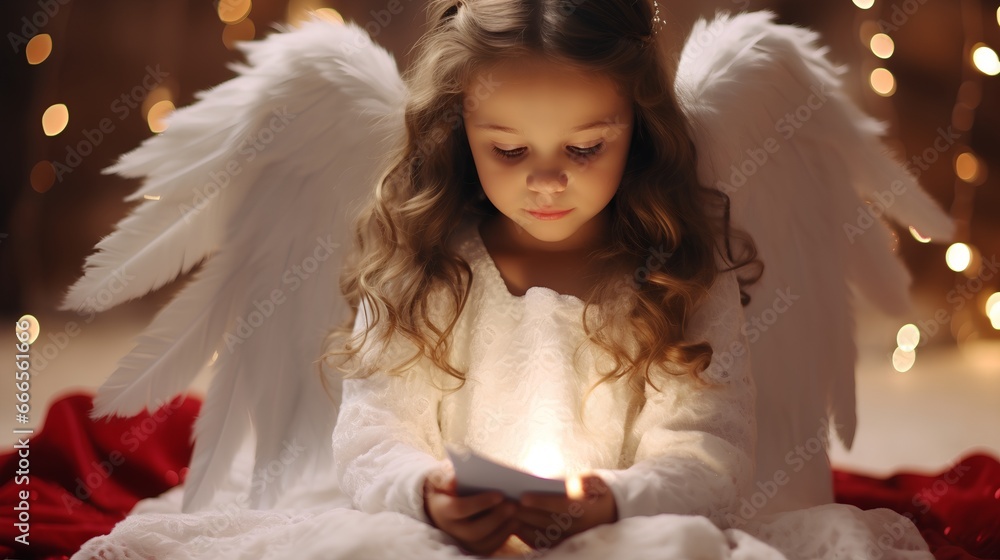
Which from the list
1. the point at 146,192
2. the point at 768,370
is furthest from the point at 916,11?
the point at 146,192

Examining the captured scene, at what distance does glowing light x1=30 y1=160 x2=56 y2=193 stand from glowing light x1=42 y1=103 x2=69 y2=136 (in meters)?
0.12

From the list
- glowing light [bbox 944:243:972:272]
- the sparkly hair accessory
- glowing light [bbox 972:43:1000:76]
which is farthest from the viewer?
glowing light [bbox 944:243:972:272]

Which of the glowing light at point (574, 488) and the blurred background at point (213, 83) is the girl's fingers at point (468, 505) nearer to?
the glowing light at point (574, 488)

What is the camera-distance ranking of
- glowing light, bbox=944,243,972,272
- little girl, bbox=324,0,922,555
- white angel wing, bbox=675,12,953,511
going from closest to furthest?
little girl, bbox=324,0,922,555, white angel wing, bbox=675,12,953,511, glowing light, bbox=944,243,972,272

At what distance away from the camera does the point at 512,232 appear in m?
1.51

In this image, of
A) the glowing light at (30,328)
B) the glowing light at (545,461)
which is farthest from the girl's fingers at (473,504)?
the glowing light at (30,328)

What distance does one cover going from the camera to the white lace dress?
1.17 meters

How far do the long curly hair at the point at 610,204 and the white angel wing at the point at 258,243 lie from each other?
121mm

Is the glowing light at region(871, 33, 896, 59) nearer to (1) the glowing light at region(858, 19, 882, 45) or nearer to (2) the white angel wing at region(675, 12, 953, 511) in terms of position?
(1) the glowing light at region(858, 19, 882, 45)

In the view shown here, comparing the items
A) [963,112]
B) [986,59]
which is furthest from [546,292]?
[963,112]

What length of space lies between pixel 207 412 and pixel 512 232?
1.91ft

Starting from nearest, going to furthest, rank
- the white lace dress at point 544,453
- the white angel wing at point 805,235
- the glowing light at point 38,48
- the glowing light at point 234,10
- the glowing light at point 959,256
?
the white lace dress at point 544,453
the white angel wing at point 805,235
the glowing light at point 959,256
the glowing light at point 38,48
the glowing light at point 234,10

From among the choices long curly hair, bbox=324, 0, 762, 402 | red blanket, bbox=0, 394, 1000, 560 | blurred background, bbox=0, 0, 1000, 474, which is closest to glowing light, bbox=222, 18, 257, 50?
blurred background, bbox=0, 0, 1000, 474

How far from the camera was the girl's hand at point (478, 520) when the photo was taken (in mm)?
1188
